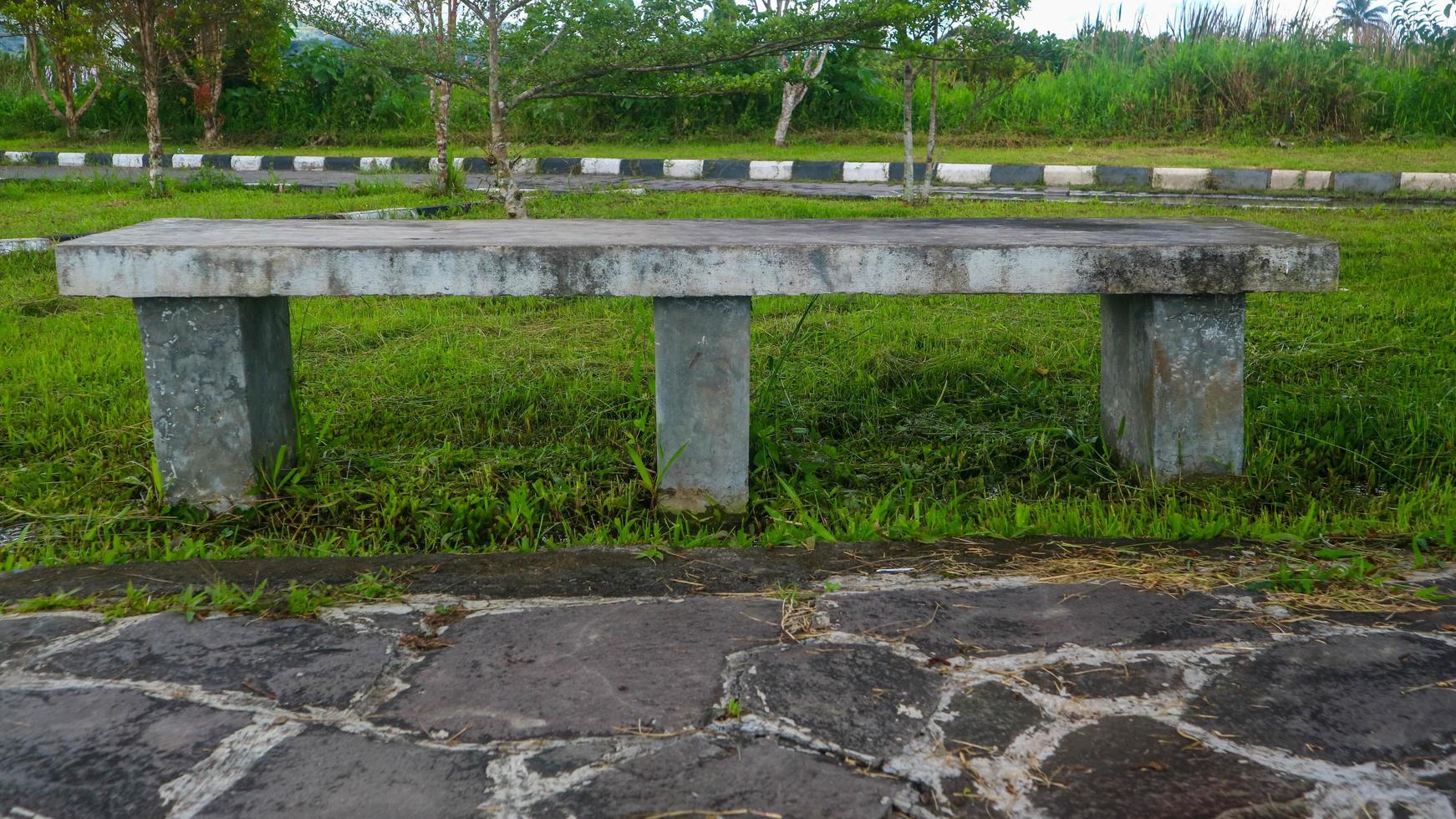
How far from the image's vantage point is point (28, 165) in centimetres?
1198

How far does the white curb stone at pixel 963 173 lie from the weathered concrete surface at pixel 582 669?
8628 millimetres

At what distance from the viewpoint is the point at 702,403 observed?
2.73 m

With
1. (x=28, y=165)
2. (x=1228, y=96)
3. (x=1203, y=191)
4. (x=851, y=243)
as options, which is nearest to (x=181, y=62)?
(x=28, y=165)

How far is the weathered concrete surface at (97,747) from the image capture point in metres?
1.47

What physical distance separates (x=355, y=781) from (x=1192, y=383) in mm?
2040

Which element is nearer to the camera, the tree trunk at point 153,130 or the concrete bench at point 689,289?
the concrete bench at point 689,289

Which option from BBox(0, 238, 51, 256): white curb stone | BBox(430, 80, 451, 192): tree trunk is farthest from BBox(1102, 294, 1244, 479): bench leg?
BBox(430, 80, 451, 192): tree trunk

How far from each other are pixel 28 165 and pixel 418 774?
12.8m

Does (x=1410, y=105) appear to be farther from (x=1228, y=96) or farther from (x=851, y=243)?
(x=851, y=243)

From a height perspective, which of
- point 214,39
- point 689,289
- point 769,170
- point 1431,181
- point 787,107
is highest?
point 214,39

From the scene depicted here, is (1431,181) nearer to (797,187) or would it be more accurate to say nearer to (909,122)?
(909,122)

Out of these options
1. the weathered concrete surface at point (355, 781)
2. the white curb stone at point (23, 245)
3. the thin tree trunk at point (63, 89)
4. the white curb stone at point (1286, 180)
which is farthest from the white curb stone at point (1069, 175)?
the thin tree trunk at point (63, 89)

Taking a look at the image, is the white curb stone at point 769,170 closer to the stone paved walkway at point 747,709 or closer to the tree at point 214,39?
the tree at point 214,39

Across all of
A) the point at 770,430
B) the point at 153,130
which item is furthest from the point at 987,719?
the point at 153,130
